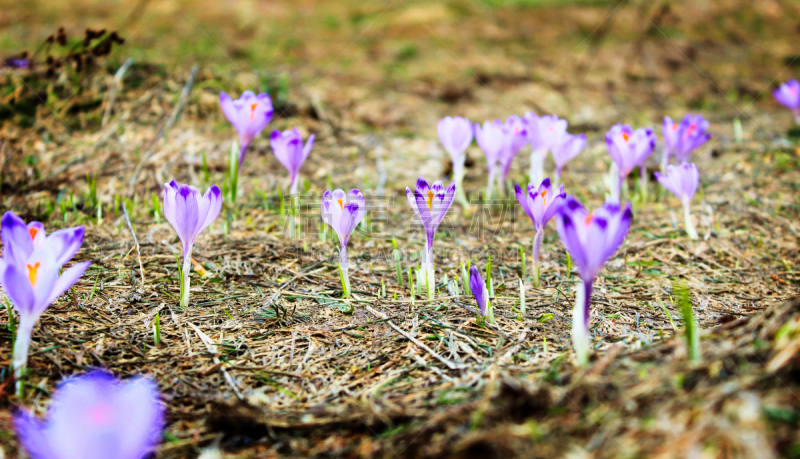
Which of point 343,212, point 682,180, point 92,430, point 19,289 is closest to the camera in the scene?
point 92,430

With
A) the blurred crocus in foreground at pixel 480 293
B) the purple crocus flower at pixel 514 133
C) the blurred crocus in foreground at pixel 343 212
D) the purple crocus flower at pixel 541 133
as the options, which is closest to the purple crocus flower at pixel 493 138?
the purple crocus flower at pixel 514 133

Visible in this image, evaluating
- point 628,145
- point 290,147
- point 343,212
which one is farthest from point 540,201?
point 290,147

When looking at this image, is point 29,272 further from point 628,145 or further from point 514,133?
point 628,145

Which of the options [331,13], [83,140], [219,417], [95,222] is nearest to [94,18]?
[331,13]

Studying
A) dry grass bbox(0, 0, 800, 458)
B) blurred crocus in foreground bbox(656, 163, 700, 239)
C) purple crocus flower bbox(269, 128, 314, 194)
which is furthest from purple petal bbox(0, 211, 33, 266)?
blurred crocus in foreground bbox(656, 163, 700, 239)

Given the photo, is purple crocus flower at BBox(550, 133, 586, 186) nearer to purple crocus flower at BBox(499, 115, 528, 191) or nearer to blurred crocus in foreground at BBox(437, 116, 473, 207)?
purple crocus flower at BBox(499, 115, 528, 191)

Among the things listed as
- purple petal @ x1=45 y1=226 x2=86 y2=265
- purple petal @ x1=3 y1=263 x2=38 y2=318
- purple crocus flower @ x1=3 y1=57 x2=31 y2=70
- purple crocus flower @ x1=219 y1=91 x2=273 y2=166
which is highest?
purple crocus flower @ x1=3 y1=57 x2=31 y2=70
